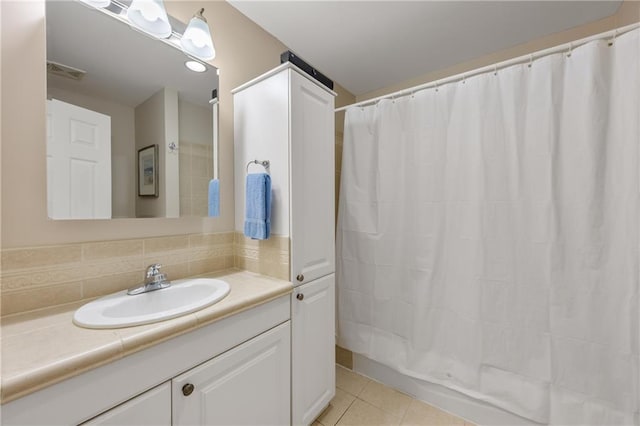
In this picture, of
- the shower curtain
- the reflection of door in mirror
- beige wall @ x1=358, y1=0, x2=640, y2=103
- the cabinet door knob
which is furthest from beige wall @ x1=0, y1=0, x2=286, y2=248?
beige wall @ x1=358, y1=0, x2=640, y2=103

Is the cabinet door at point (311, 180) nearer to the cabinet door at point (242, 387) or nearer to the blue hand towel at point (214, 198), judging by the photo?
the cabinet door at point (242, 387)

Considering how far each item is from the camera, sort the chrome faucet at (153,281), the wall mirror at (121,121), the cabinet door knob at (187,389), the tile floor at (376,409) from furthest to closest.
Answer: the tile floor at (376,409) → the chrome faucet at (153,281) → the wall mirror at (121,121) → the cabinet door knob at (187,389)

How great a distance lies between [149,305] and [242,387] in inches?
19.3

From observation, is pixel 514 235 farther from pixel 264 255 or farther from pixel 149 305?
pixel 149 305

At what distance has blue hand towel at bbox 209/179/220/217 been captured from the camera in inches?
52.0

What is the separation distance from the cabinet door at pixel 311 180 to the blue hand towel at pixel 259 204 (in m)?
0.12

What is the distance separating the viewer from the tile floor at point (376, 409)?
144 cm

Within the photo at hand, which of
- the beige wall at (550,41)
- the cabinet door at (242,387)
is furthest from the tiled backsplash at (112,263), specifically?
the beige wall at (550,41)

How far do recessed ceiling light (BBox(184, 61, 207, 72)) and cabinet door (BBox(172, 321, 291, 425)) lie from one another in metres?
1.32

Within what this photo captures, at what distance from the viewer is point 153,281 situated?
1042mm

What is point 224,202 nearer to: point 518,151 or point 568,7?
point 518,151

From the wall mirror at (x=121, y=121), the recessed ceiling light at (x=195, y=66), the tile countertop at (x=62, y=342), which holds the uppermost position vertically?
the recessed ceiling light at (x=195, y=66)

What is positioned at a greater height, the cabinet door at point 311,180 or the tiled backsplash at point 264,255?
the cabinet door at point 311,180

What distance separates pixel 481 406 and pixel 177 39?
2.54 metres
